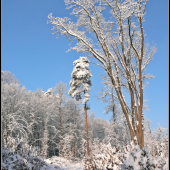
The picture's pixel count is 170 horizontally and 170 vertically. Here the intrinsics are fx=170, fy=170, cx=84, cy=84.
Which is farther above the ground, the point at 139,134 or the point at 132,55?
the point at 132,55

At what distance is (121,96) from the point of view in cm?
450

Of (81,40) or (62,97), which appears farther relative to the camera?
(62,97)

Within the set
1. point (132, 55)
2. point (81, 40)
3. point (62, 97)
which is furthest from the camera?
point (62, 97)

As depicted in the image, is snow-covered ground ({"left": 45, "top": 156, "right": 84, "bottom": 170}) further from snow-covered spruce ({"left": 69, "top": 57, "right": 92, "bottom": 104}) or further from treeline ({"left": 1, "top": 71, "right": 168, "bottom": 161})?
snow-covered spruce ({"left": 69, "top": 57, "right": 92, "bottom": 104})

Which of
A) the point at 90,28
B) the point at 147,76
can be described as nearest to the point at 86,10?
the point at 90,28

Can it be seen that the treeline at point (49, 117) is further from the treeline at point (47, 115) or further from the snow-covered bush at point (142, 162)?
the snow-covered bush at point (142, 162)

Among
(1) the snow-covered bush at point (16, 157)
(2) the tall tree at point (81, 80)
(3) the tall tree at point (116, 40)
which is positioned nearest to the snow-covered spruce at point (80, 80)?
(2) the tall tree at point (81, 80)

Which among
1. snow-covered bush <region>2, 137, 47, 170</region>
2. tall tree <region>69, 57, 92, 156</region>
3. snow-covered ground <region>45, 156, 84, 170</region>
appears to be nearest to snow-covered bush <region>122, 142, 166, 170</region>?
snow-covered bush <region>2, 137, 47, 170</region>

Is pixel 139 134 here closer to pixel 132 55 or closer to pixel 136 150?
pixel 136 150

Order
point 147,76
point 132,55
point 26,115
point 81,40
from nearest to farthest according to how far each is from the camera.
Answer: point 81,40
point 132,55
point 147,76
point 26,115

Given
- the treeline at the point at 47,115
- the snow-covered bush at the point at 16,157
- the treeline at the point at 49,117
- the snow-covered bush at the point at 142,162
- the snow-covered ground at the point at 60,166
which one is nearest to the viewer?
the snow-covered bush at the point at 142,162

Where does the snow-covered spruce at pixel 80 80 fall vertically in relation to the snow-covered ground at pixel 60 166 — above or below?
above

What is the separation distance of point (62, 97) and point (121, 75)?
18689 millimetres

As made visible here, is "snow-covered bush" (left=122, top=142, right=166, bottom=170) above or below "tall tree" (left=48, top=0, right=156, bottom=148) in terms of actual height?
below
